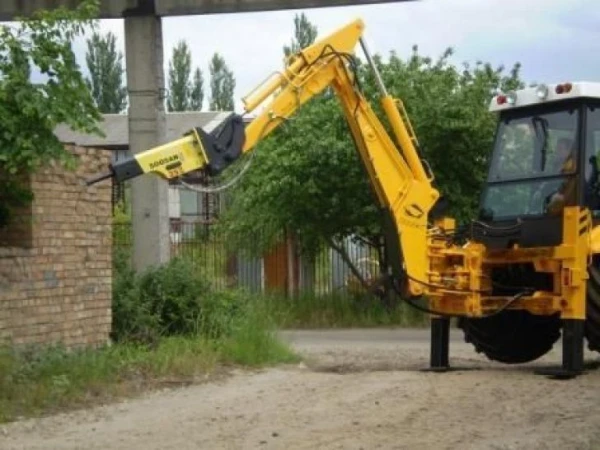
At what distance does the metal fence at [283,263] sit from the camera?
26.9 m

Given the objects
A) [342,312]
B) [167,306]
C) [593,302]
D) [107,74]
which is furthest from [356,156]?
[107,74]

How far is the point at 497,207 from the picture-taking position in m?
14.6

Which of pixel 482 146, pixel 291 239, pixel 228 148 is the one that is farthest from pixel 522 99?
pixel 291 239

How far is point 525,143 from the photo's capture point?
14391mm

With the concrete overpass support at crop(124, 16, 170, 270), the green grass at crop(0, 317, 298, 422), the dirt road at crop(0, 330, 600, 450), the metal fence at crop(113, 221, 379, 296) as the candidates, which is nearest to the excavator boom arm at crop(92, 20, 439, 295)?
the dirt road at crop(0, 330, 600, 450)

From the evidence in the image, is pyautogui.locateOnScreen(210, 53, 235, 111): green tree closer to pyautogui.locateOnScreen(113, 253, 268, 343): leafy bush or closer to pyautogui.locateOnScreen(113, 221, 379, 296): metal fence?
pyautogui.locateOnScreen(113, 221, 379, 296): metal fence

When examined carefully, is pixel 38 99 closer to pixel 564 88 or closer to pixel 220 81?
pixel 564 88

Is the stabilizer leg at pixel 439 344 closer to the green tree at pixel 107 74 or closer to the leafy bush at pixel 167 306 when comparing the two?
the leafy bush at pixel 167 306

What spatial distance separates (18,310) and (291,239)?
1437cm

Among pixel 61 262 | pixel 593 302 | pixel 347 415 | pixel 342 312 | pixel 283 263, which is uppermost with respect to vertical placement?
pixel 61 262

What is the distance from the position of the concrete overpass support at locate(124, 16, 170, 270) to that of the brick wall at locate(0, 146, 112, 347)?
439 centimetres

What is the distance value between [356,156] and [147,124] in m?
5.16

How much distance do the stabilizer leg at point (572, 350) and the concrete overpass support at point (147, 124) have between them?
769 cm

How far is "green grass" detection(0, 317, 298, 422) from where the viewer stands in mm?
11734
